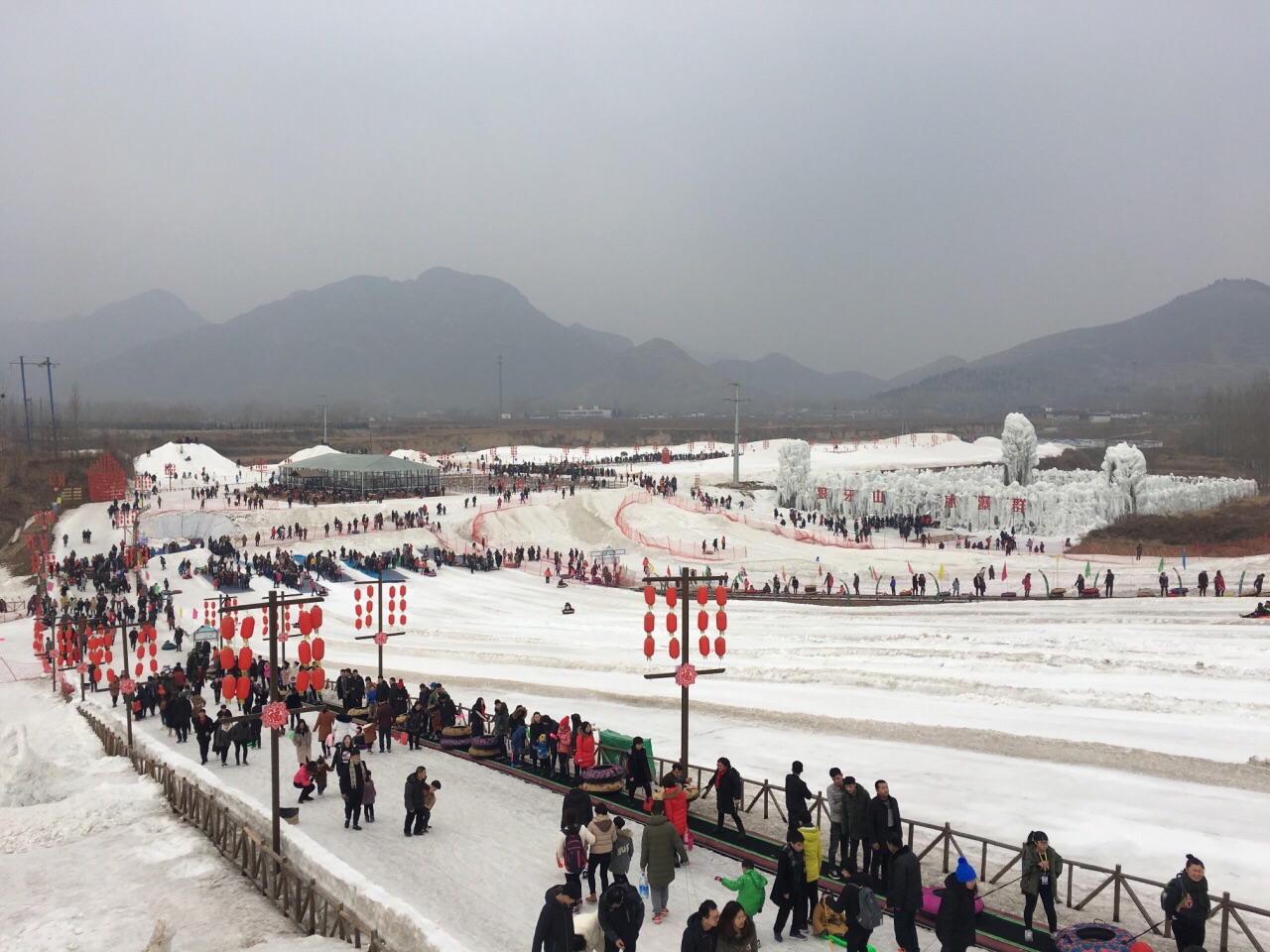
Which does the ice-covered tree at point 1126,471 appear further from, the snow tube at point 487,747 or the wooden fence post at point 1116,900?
the wooden fence post at point 1116,900

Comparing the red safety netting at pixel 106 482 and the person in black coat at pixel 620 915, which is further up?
the red safety netting at pixel 106 482

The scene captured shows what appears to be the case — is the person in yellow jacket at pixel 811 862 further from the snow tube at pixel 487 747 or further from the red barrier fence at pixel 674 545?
the red barrier fence at pixel 674 545

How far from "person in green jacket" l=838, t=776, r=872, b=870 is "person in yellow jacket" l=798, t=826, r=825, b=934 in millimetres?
965

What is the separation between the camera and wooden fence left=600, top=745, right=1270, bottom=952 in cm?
1054

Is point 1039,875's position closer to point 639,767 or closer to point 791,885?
A: point 791,885

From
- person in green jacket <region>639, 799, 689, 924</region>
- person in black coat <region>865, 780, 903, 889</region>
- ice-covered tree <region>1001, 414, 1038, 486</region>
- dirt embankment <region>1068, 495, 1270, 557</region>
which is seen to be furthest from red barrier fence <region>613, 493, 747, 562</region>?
person in green jacket <region>639, 799, 689, 924</region>

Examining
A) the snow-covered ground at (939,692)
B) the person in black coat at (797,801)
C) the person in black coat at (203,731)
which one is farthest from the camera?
the person in black coat at (203,731)

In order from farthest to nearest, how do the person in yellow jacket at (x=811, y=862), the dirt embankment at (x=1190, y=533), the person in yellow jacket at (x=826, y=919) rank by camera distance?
the dirt embankment at (x=1190, y=533)
the person in yellow jacket at (x=811, y=862)
the person in yellow jacket at (x=826, y=919)

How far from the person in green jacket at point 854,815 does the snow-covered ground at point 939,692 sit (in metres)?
4.07

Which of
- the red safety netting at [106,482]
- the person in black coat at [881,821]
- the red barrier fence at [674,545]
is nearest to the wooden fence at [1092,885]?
the person in black coat at [881,821]

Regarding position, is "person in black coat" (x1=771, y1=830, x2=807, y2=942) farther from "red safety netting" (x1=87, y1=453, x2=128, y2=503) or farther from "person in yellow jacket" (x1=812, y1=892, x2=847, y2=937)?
"red safety netting" (x1=87, y1=453, x2=128, y2=503)

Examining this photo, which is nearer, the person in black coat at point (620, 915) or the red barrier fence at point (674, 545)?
the person in black coat at point (620, 915)

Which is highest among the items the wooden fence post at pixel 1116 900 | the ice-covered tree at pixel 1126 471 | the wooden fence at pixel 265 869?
the ice-covered tree at pixel 1126 471

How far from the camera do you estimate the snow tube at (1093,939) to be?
31.3 ft
